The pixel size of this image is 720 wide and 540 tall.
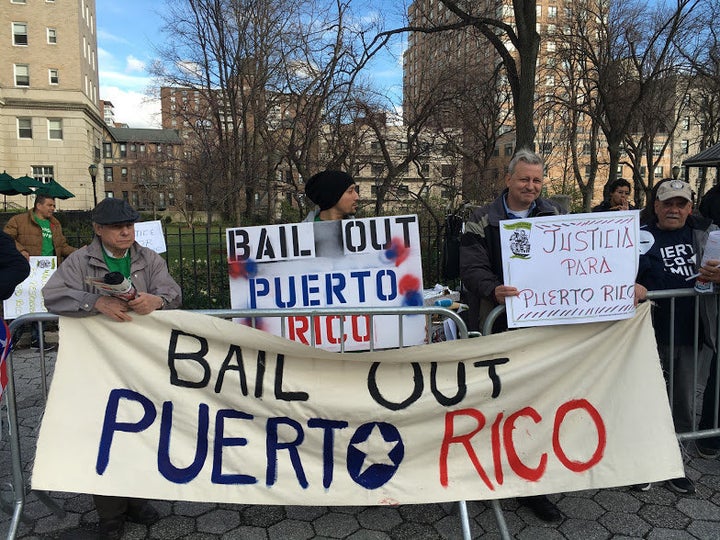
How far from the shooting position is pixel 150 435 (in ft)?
8.68

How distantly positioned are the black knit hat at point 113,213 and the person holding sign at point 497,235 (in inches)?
76.5

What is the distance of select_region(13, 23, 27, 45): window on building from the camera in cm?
4441

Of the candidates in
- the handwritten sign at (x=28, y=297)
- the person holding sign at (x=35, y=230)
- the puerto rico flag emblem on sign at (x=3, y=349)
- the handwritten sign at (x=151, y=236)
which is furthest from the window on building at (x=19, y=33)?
the puerto rico flag emblem on sign at (x=3, y=349)

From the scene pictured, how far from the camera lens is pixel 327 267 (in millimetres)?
3254

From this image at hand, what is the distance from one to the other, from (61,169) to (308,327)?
51747mm

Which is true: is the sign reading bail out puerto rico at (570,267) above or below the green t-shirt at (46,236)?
below

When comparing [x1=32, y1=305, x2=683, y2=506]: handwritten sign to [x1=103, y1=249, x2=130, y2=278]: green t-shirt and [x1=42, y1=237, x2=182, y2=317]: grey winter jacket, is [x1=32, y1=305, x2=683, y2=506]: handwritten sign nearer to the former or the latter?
[x1=42, y1=237, x2=182, y2=317]: grey winter jacket

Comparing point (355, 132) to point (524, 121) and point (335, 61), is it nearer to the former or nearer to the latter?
point (335, 61)

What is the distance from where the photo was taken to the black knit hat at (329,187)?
11.5 ft

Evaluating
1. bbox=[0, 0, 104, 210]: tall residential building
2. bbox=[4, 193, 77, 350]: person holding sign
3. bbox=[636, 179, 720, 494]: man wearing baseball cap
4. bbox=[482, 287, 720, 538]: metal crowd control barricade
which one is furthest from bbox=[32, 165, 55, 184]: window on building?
bbox=[636, 179, 720, 494]: man wearing baseball cap

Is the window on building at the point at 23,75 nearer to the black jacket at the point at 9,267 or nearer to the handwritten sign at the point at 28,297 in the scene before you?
the handwritten sign at the point at 28,297

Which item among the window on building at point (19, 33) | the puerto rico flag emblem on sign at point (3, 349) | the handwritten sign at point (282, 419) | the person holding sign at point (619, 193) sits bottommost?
the handwritten sign at point (282, 419)

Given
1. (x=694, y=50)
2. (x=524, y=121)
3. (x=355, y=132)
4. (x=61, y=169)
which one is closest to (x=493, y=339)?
(x=524, y=121)

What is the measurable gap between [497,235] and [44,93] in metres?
53.2
